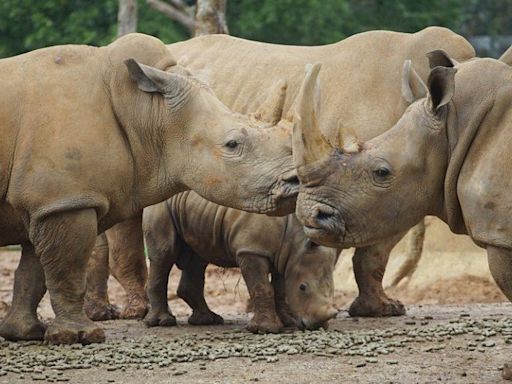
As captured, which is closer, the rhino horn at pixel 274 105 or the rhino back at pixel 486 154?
the rhino back at pixel 486 154

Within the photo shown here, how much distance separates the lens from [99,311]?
11.2 m

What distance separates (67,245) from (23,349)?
2.33ft

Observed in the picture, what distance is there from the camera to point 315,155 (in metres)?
7.53

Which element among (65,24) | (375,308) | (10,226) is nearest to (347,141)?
(10,226)

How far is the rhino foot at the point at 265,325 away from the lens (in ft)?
32.2

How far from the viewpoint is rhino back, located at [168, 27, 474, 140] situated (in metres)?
10.7

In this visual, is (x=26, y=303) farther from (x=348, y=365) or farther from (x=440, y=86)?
(x=440, y=86)

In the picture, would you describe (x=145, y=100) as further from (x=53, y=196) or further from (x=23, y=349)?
(x=23, y=349)

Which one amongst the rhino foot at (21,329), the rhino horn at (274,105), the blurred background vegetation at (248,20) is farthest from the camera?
the blurred background vegetation at (248,20)

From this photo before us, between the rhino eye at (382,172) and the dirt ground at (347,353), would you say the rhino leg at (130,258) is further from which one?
the rhino eye at (382,172)

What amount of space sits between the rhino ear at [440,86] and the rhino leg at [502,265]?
79 cm

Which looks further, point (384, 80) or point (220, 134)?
point (384, 80)

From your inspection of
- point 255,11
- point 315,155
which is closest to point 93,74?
point 315,155

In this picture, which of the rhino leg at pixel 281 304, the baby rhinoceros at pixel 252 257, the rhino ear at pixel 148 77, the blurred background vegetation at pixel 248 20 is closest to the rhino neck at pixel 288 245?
the baby rhinoceros at pixel 252 257
